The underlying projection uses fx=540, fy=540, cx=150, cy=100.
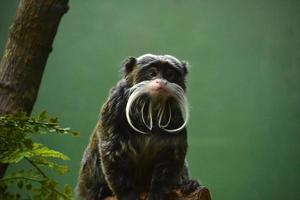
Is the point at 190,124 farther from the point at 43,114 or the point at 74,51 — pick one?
the point at 43,114

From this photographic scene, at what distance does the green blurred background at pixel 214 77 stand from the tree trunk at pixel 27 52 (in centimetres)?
162

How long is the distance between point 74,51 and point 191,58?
74 centimetres

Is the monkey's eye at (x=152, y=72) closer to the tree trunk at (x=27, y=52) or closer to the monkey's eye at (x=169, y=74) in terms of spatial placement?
the monkey's eye at (x=169, y=74)

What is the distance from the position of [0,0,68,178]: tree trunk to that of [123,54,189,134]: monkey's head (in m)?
0.30

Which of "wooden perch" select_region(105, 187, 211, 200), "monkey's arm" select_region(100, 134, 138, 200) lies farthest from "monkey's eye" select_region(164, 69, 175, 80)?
"wooden perch" select_region(105, 187, 211, 200)

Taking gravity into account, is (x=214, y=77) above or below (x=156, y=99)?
above

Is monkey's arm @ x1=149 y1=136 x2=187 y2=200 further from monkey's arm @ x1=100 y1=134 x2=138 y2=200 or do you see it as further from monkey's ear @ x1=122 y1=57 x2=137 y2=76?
monkey's ear @ x1=122 y1=57 x2=137 y2=76

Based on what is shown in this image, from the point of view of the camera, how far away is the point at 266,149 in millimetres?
3328

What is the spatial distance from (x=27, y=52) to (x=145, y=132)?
0.45 meters

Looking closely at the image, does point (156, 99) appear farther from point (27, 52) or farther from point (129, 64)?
point (27, 52)

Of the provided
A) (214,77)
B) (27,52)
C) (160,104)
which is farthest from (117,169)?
(214,77)

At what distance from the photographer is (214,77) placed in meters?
3.35

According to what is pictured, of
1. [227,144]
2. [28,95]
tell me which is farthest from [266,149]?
[28,95]

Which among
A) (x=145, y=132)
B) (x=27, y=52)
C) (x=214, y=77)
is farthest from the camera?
(x=214, y=77)
